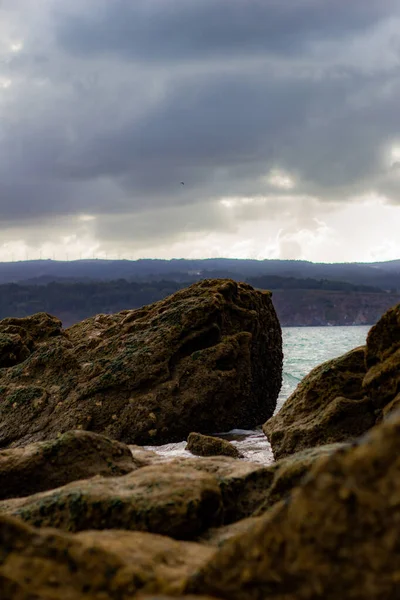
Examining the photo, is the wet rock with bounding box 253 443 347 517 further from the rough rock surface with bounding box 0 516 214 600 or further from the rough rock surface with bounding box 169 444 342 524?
the rough rock surface with bounding box 0 516 214 600

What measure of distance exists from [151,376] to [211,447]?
4.23 m

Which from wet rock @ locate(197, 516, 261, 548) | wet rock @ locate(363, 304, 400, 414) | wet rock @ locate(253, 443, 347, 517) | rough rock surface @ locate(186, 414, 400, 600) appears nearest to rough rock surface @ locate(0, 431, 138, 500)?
wet rock @ locate(253, 443, 347, 517)

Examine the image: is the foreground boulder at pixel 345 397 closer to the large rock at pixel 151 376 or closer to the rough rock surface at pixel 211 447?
the rough rock surface at pixel 211 447

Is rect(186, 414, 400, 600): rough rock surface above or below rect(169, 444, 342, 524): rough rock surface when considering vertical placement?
above

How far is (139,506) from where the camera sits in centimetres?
598

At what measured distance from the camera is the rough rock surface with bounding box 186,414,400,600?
3.32 metres

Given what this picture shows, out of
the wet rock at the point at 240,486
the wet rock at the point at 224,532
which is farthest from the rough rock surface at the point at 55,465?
the wet rock at the point at 224,532

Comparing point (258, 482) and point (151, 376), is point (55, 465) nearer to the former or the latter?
point (258, 482)

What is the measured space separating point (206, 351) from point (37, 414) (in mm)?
4465

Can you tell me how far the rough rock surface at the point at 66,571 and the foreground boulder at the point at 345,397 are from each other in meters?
7.29

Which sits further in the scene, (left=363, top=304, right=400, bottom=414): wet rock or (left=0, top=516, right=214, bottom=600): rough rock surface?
(left=363, top=304, right=400, bottom=414): wet rock

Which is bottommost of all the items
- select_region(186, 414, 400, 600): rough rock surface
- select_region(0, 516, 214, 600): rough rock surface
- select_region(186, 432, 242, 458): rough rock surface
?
select_region(186, 432, 242, 458): rough rock surface

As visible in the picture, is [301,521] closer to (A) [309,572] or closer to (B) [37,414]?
(A) [309,572]

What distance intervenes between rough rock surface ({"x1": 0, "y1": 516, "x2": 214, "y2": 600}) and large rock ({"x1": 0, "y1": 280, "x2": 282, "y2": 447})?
491 inches
